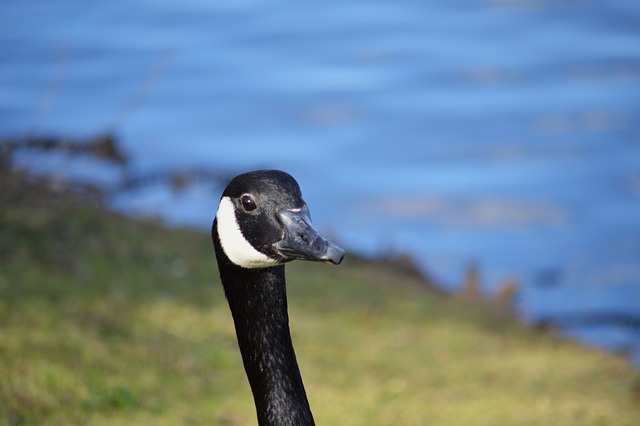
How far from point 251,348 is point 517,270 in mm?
5516

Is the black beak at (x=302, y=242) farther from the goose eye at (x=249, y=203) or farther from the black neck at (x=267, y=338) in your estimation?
the black neck at (x=267, y=338)

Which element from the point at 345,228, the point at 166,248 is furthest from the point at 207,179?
the point at 166,248

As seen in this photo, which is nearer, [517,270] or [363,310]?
[363,310]

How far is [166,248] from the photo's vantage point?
6.98m

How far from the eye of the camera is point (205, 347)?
5816mm

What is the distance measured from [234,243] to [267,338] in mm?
371

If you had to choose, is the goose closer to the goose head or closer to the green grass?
the goose head

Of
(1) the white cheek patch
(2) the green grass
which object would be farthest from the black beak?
(2) the green grass

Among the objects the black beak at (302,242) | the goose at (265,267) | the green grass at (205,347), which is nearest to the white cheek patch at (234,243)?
the goose at (265,267)

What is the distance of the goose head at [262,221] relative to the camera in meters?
3.52

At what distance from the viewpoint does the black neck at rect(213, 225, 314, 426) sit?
3729mm

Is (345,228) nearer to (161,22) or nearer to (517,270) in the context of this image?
(517,270)

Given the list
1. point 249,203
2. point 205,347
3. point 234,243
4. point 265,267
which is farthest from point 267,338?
point 205,347

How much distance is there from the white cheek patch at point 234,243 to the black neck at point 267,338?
0.05m
